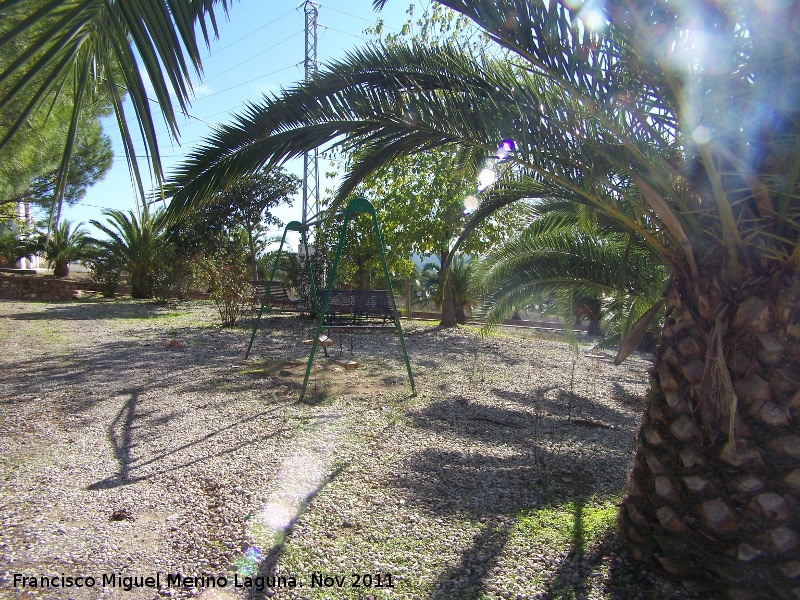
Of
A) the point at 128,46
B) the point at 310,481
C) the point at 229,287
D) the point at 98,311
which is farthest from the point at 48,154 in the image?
the point at 98,311

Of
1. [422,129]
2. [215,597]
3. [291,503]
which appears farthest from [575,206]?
[215,597]

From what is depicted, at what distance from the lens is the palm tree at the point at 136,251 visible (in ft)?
57.4

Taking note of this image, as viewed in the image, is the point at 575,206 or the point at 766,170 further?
the point at 575,206

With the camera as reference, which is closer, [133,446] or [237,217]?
[133,446]

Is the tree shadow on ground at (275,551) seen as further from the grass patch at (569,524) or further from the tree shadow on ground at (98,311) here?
the tree shadow on ground at (98,311)

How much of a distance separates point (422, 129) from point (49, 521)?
3047 mm

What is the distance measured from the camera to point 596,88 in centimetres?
284

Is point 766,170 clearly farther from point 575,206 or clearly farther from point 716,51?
point 575,206

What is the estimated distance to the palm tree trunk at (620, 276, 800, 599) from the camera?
2.18m

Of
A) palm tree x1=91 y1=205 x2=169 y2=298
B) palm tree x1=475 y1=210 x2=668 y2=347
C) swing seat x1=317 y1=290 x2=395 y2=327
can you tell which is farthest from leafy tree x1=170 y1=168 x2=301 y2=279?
palm tree x1=475 y1=210 x2=668 y2=347

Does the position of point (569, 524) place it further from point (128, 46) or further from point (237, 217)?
point (237, 217)

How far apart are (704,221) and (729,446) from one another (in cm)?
101

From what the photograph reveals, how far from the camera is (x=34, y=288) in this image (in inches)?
707

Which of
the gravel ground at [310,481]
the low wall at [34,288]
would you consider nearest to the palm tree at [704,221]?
the gravel ground at [310,481]
